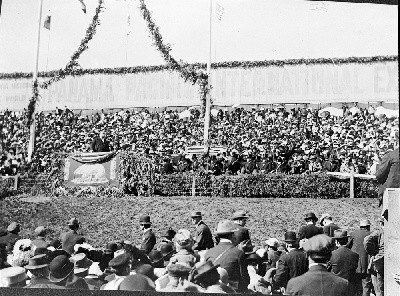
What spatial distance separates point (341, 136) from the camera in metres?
6.21

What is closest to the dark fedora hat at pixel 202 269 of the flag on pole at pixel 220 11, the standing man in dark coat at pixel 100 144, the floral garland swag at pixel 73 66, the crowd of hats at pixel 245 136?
the crowd of hats at pixel 245 136

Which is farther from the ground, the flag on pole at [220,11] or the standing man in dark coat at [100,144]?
the flag on pole at [220,11]

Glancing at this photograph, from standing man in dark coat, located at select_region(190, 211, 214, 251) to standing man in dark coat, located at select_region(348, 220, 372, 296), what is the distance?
1.35m

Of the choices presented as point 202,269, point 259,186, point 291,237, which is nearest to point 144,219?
point 202,269

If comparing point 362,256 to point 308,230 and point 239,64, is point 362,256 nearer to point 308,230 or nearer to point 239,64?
point 308,230

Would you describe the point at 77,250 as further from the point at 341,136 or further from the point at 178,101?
the point at 341,136

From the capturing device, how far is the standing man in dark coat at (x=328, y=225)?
235 inches

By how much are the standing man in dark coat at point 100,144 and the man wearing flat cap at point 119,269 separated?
115cm

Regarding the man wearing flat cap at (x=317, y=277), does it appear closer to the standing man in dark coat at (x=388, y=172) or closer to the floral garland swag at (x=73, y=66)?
the standing man in dark coat at (x=388, y=172)

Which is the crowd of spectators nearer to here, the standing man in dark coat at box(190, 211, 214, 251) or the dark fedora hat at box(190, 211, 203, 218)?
the standing man in dark coat at box(190, 211, 214, 251)

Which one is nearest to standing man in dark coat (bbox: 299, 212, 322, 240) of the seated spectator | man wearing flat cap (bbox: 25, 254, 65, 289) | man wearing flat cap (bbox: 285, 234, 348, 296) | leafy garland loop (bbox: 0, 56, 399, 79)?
man wearing flat cap (bbox: 285, 234, 348, 296)

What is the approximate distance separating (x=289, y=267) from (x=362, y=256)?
798 mm

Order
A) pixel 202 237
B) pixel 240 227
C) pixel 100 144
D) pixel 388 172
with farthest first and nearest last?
pixel 100 144
pixel 388 172
pixel 240 227
pixel 202 237

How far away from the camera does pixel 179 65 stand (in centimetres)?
633
